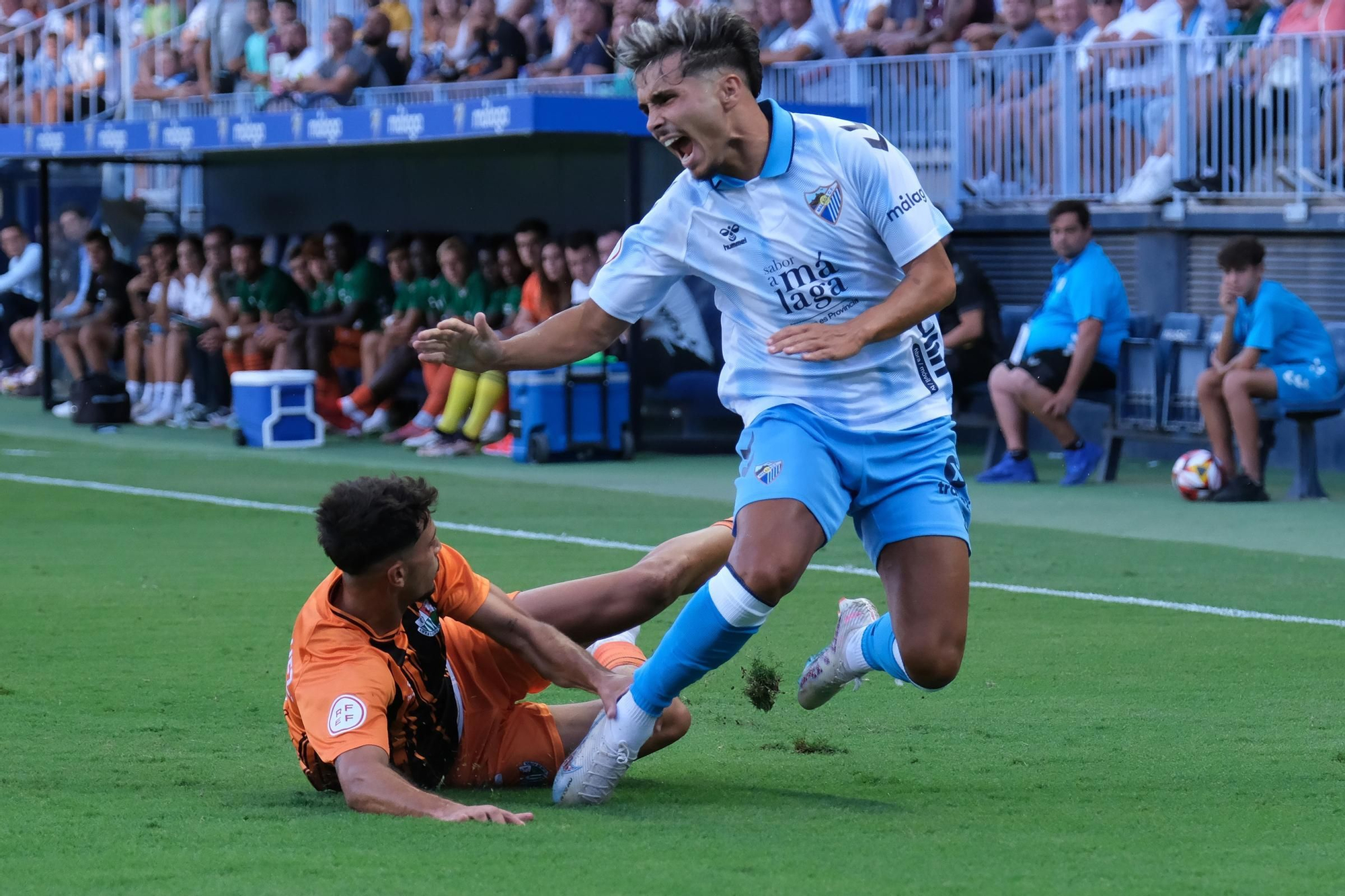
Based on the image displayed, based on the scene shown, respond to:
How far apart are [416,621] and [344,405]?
12872 mm

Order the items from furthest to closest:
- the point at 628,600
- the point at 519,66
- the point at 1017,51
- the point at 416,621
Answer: the point at 519,66
the point at 1017,51
the point at 628,600
the point at 416,621

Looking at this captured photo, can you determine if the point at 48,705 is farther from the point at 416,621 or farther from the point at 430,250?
the point at 430,250

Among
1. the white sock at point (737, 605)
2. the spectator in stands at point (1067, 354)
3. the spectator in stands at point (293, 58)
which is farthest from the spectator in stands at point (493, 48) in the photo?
the white sock at point (737, 605)

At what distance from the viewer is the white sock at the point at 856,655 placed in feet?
17.4

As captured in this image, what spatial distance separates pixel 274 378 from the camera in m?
15.9

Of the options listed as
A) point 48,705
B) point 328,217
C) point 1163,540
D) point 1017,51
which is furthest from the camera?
point 328,217

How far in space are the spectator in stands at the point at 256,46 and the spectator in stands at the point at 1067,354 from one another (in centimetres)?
1126

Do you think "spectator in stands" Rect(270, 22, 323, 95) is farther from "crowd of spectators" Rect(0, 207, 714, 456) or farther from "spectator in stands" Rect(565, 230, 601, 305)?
"spectator in stands" Rect(565, 230, 601, 305)

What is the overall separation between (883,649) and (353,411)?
12.7 meters

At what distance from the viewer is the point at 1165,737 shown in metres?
5.60

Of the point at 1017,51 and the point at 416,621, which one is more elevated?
the point at 1017,51

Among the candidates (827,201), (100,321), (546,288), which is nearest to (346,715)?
(827,201)

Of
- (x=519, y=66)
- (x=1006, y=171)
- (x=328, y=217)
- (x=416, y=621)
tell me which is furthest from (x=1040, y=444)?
(x=416, y=621)

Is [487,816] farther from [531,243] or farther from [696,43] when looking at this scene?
[531,243]
